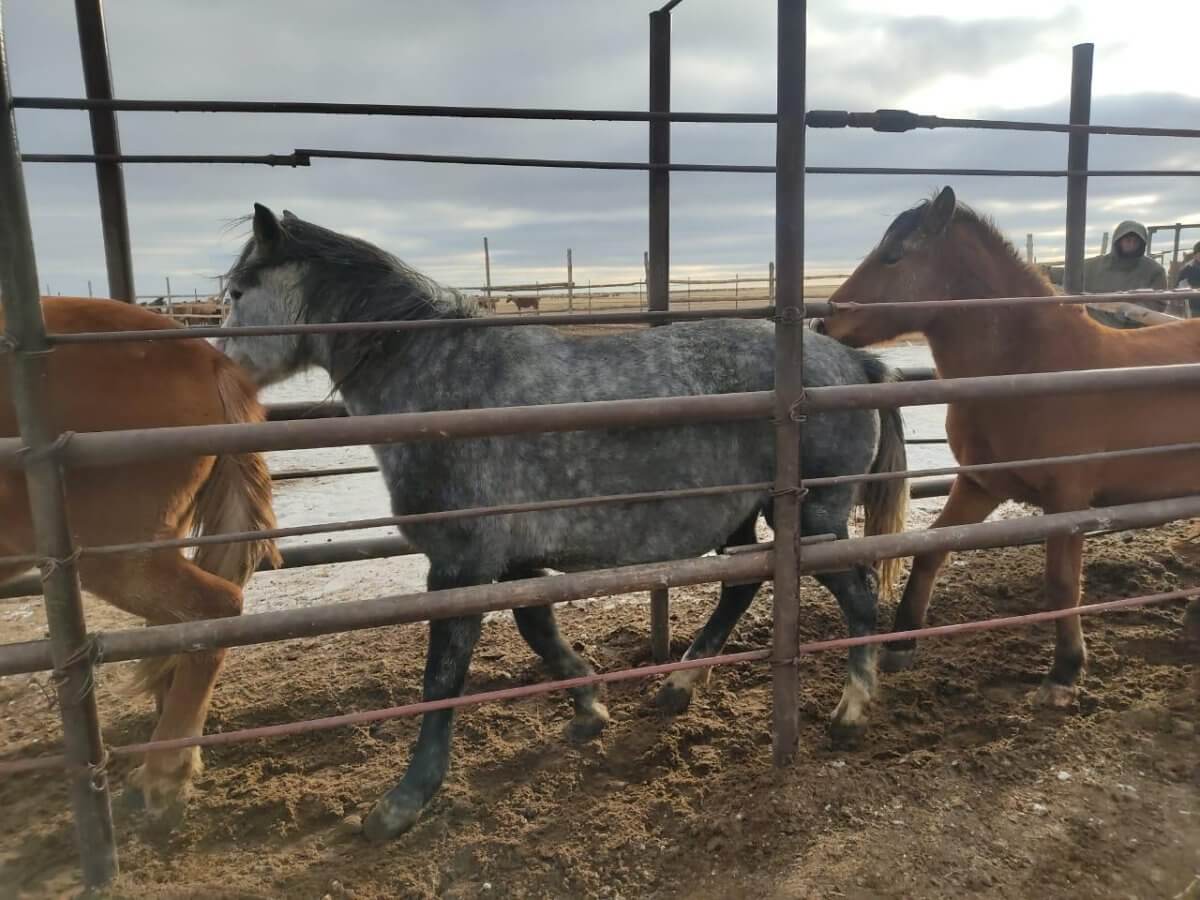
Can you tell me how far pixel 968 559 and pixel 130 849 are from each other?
4428 mm

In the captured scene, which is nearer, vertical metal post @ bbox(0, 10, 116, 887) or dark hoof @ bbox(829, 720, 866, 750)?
vertical metal post @ bbox(0, 10, 116, 887)

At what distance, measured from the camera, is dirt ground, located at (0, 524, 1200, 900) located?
206 cm

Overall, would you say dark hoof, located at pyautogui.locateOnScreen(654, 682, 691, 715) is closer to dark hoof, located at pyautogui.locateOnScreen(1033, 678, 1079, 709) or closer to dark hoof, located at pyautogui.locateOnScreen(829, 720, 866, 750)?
dark hoof, located at pyautogui.locateOnScreen(829, 720, 866, 750)

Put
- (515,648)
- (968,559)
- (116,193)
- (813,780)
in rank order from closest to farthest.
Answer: (813,780)
(116,193)
(515,648)
(968,559)

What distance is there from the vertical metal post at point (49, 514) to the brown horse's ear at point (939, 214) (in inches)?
126

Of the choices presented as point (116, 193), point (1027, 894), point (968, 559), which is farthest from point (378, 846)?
point (968, 559)

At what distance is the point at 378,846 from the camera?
231 cm

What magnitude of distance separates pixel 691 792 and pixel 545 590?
0.91 m

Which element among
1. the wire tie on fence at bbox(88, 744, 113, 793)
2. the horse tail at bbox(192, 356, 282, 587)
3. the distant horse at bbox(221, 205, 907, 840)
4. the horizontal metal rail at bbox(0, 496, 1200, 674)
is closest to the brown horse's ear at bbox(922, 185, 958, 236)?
the distant horse at bbox(221, 205, 907, 840)

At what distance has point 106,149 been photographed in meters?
2.59

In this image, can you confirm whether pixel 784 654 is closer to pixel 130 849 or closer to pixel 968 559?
pixel 130 849

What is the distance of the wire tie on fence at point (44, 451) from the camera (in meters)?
1.69

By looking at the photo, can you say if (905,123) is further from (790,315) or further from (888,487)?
(888,487)

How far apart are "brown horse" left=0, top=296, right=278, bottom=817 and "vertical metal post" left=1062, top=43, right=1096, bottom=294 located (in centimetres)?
378
